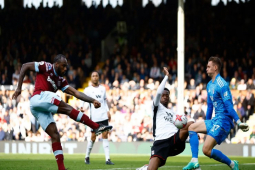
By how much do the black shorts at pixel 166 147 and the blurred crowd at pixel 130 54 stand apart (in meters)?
9.30

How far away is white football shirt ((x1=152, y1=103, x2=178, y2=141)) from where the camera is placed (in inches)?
343

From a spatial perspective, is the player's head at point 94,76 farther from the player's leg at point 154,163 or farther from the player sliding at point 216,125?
the player's leg at point 154,163

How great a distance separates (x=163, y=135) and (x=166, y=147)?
22cm

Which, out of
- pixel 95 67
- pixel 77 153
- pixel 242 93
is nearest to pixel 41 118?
pixel 77 153

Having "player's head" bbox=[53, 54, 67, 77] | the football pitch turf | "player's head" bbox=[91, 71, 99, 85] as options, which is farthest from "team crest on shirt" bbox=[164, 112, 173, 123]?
"player's head" bbox=[91, 71, 99, 85]

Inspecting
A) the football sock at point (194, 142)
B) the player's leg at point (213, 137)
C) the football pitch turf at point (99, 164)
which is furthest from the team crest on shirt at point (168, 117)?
the football pitch turf at point (99, 164)

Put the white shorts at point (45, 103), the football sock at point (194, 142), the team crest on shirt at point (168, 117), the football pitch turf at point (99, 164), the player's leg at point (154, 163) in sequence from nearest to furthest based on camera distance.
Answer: the player's leg at point (154, 163) → the team crest on shirt at point (168, 117) → the white shorts at point (45, 103) → the football sock at point (194, 142) → the football pitch turf at point (99, 164)

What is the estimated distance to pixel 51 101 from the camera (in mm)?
8953

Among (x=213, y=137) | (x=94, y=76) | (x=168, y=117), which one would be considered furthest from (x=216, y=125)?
(x=94, y=76)

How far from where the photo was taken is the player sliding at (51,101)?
892 cm

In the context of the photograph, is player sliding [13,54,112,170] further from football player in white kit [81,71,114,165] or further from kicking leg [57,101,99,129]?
football player in white kit [81,71,114,165]

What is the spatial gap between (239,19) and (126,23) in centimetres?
583

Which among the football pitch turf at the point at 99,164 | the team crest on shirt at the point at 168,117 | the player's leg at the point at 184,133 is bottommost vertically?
the football pitch turf at the point at 99,164

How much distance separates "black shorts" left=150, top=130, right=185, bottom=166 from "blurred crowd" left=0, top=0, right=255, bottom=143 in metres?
9.30
